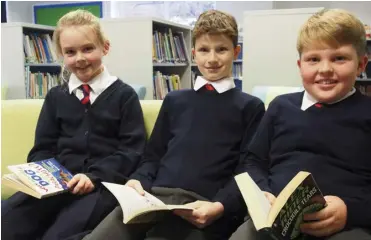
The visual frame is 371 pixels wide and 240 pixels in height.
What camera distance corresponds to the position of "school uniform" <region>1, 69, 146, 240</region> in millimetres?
1369

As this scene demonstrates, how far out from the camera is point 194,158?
1380 millimetres

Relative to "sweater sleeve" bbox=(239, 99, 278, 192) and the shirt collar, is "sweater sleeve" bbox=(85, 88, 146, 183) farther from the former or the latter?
"sweater sleeve" bbox=(239, 99, 278, 192)

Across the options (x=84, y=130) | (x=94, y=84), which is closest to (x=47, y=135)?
(x=84, y=130)

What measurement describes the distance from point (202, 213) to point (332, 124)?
17.9 inches

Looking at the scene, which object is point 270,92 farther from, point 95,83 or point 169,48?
point 169,48

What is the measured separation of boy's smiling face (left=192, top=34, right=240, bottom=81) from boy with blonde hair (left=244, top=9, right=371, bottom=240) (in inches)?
10.8

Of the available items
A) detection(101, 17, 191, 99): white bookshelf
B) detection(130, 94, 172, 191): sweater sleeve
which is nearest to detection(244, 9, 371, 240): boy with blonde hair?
detection(130, 94, 172, 191): sweater sleeve

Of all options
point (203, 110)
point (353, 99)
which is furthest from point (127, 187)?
point (353, 99)

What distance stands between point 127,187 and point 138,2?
238 inches

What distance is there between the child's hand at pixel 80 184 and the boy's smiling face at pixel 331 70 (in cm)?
80

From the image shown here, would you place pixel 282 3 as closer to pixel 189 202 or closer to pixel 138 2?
pixel 138 2

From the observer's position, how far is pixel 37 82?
4055 mm

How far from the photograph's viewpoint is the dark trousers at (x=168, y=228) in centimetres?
119

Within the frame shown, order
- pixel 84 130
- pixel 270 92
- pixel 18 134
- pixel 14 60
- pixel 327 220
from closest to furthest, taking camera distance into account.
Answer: pixel 327 220 < pixel 84 130 < pixel 18 134 < pixel 270 92 < pixel 14 60
